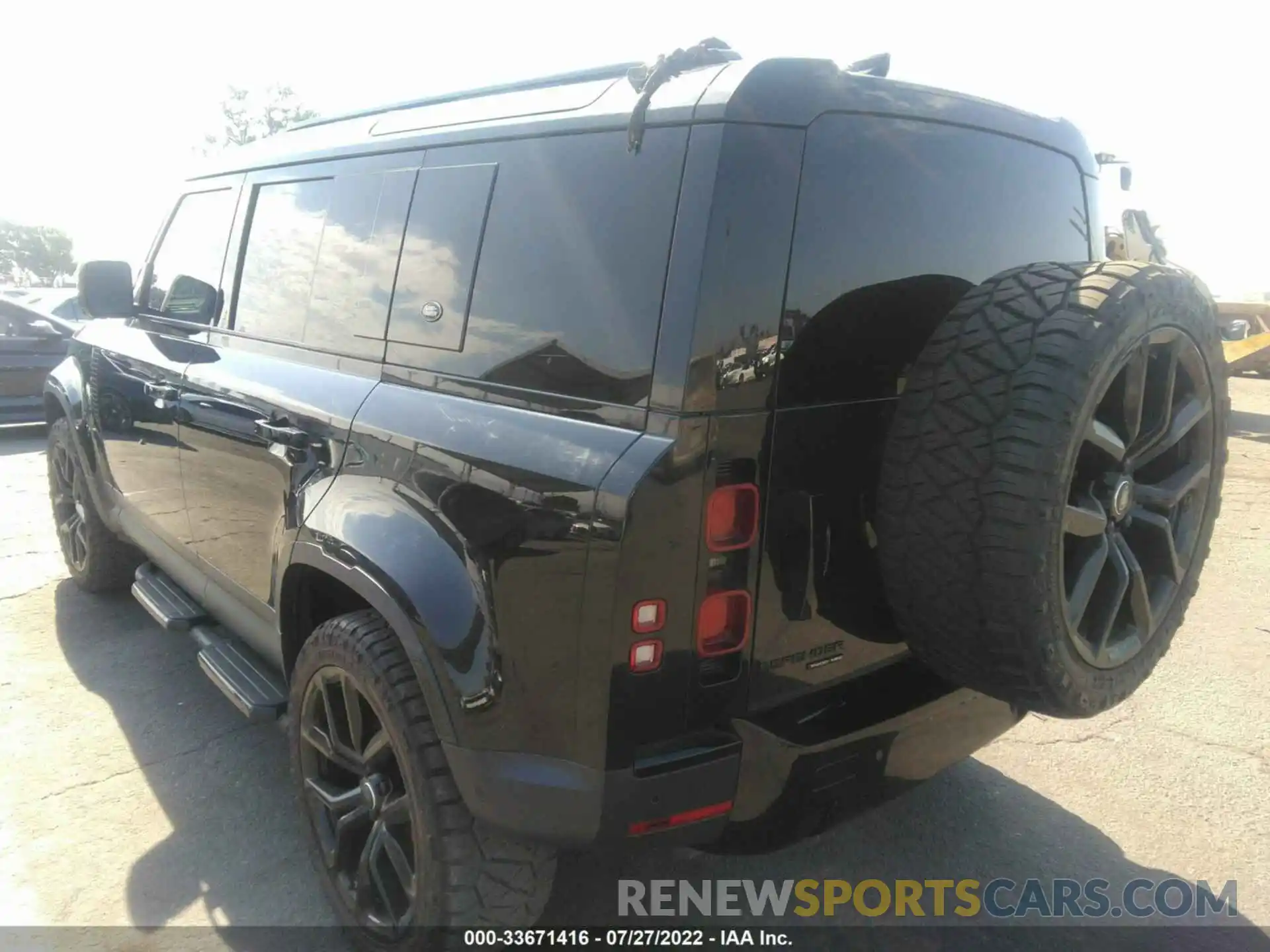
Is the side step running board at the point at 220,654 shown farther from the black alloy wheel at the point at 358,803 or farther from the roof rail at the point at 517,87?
the roof rail at the point at 517,87

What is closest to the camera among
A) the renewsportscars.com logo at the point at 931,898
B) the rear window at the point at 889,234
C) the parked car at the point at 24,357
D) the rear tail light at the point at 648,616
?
the rear tail light at the point at 648,616

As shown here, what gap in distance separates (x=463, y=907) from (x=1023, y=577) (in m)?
1.37

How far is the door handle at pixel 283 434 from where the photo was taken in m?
2.39

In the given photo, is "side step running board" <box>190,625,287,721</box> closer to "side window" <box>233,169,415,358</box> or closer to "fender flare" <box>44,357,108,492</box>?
"side window" <box>233,169,415,358</box>

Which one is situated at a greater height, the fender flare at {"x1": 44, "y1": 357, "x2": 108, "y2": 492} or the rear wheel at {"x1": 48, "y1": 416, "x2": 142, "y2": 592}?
the fender flare at {"x1": 44, "y1": 357, "x2": 108, "y2": 492}

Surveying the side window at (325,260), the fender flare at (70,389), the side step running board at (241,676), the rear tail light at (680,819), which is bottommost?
the side step running board at (241,676)

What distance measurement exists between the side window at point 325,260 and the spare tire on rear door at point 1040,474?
54.1 inches

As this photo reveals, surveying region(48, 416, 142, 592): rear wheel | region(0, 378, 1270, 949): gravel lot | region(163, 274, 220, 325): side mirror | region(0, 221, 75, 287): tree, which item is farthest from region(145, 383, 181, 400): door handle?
region(0, 221, 75, 287): tree

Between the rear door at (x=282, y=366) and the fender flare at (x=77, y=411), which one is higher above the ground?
the rear door at (x=282, y=366)

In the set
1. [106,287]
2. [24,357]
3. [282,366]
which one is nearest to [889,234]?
[282,366]

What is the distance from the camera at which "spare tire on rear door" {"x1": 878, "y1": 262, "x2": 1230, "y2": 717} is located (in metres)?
1.72

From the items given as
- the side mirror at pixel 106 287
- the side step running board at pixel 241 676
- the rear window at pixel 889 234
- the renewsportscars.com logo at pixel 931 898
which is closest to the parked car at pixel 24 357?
the side mirror at pixel 106 287

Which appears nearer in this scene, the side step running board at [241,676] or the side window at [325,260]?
the side window at [325,260]

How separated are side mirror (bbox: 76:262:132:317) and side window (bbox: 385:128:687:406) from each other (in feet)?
7.18
